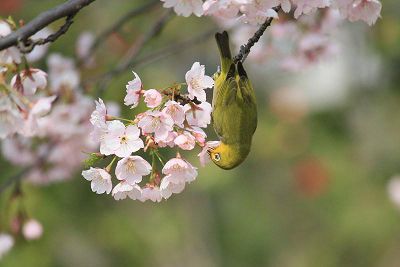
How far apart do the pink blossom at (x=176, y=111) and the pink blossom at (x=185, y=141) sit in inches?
1.2

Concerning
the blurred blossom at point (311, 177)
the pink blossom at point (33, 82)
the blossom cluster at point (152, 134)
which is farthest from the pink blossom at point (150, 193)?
the blurred blossom at point (311, 177)

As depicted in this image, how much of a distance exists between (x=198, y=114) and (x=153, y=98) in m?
0.14

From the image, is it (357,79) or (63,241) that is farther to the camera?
(357,79)

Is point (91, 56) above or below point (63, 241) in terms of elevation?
above

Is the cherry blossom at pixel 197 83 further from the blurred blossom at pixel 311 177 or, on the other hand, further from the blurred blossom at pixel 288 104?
the blurred blossom at pixel 288 104

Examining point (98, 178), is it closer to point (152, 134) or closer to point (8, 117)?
point (152, 134)

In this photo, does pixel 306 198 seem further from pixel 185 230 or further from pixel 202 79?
pixel 202 79

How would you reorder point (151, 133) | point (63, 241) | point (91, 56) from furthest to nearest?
point (63, 241)
point (91, 56)
point (151, 133)

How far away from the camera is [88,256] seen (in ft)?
21.1

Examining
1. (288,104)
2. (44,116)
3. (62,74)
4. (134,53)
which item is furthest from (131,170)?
(288,104)

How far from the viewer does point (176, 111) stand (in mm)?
1538

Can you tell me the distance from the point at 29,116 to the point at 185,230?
4727 millimetres

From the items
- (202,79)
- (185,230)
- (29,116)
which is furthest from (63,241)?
(202,79)

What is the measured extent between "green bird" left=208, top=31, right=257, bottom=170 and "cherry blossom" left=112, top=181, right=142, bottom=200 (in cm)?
29
